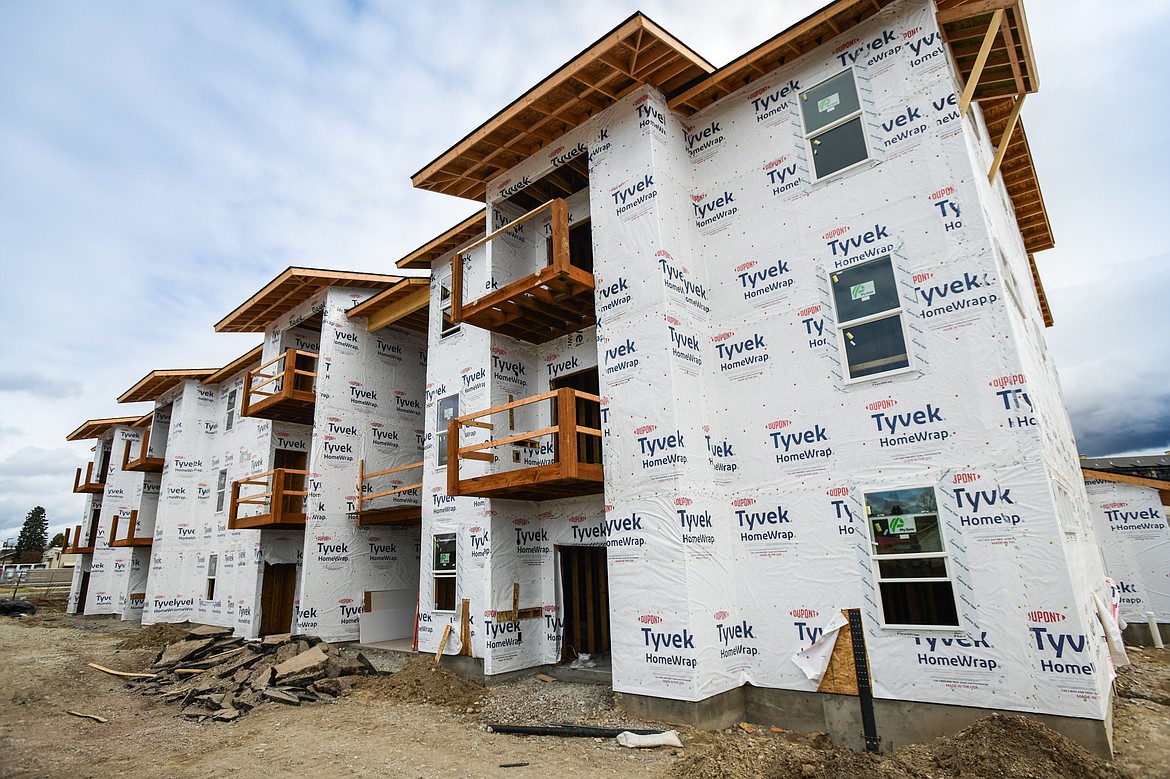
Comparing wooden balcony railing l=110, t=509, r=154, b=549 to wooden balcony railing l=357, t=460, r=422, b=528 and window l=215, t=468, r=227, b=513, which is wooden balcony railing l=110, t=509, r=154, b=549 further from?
wooden balcony railing l=357, t=460, r=422, b=528

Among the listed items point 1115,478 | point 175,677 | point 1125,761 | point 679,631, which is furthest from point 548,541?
point 1115,478

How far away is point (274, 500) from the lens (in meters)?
17.7

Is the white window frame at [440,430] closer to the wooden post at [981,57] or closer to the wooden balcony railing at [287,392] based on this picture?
the wooden balcony railing at [287,392]

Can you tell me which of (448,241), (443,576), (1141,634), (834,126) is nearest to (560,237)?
(834,126)

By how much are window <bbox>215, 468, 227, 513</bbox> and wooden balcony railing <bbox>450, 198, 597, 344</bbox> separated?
51.2 feet

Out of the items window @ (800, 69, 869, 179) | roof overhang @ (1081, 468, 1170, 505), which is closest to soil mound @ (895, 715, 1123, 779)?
window @ (800, 69, 869, 179)

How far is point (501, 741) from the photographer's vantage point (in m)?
8.93

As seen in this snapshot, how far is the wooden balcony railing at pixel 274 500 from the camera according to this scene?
57.9 feet

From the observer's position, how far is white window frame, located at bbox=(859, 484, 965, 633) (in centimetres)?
805

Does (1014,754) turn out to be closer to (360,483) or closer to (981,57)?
(981,57)

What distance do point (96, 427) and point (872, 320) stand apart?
1626 inches

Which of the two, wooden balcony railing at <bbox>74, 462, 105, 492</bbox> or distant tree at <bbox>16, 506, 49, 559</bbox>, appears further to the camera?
distant tree at <bbox>16, 506, 49, 559</bbox>

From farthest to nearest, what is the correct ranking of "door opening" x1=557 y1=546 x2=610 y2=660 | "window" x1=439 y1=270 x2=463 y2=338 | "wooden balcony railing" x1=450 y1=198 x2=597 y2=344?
"window" x1=439 y1=270 x2=463 y2=338 < "door opening" x1=557 y1=546 x2=610 y2=660 < "wooden balcony railing" x1=450 y1=198 x2=597 y2=344

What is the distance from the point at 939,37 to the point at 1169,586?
1355cm
